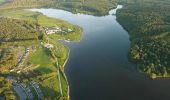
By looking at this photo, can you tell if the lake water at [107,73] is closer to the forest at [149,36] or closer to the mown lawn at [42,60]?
the forest at [149,36]

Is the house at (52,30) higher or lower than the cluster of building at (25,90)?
higher

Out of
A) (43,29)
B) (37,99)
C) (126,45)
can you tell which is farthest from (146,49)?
(43,29)

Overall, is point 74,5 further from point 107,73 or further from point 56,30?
point 107,73

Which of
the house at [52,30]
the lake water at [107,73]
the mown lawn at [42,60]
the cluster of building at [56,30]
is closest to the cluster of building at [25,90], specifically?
the lake water at [107,73]

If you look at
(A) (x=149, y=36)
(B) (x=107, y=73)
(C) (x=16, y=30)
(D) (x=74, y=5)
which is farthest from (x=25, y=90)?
(D) (x=74, y=5)

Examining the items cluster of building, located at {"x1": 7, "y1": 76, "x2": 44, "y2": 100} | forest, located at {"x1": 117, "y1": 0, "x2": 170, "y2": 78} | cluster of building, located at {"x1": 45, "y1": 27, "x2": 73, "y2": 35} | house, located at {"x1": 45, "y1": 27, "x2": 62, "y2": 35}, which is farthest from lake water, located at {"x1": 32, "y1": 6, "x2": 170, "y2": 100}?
house, located at {"x1": 45, "y1": 27, "x2": 62, "y2": 35}

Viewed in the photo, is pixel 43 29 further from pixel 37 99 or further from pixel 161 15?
pixel 37 99
